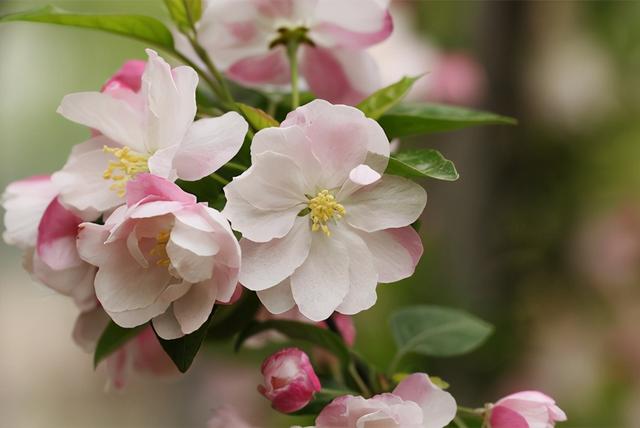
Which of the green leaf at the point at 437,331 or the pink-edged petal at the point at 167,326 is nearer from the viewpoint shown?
the pink-edged petal at the point at 167,326

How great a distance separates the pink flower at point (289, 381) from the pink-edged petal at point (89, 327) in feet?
0.58

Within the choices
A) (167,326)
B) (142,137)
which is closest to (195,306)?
(167,326)

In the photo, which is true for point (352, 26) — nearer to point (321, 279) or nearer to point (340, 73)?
point (340, 73)

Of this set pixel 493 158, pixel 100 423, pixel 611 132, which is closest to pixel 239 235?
pixel 493 158

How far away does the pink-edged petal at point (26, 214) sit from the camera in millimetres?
605

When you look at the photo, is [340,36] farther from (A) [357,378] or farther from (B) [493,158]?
(B) [493,158]

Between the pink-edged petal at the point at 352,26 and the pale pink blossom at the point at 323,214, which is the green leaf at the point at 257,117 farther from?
the pink-edged petal at the point at 352,26

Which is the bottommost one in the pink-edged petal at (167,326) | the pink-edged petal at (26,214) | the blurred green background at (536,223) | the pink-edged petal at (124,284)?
the blurred green background at (536,223)

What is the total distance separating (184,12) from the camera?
25.4 inches

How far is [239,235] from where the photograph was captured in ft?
1.71

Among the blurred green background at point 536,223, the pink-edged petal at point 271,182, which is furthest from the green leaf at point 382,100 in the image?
the blurred green background at point 536,223

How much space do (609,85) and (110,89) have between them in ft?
6.16

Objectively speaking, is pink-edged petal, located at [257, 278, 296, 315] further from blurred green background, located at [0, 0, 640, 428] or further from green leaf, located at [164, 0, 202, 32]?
blurred green background, located at [0, 0, 640, 428]

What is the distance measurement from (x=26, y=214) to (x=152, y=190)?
17 centimetres
